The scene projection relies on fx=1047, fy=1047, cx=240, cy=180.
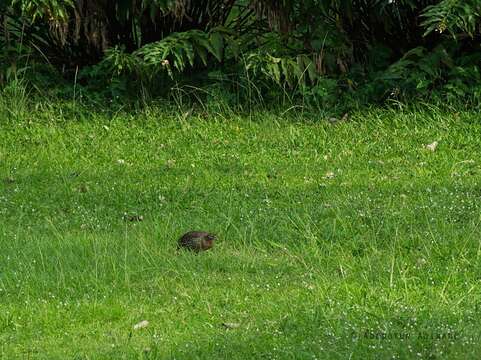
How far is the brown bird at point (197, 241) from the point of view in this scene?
19.0ft

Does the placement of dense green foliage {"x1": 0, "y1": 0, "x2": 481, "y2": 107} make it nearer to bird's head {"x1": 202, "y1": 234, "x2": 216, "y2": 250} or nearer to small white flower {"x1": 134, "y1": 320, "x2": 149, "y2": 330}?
bird's head {"x1": 202, "y1": 234, "x2": 216, "y2": 250}

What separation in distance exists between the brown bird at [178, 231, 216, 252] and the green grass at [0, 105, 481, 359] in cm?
8

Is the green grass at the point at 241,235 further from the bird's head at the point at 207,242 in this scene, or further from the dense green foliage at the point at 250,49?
the dense green foliage at the point at 250,49

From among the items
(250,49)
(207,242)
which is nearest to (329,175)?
(207,242)

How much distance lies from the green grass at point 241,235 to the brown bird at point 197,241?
0.25ft

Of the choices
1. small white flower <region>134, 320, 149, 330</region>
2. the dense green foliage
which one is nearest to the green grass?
small white flower <region>134, 320, 149, 330</region>

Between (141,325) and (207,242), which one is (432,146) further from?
(141,325)

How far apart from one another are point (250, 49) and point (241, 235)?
3758 millimetres

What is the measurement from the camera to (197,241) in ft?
19.1

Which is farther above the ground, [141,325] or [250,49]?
[250,49]

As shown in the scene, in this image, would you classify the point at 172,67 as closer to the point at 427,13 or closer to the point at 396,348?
the point at 427,13

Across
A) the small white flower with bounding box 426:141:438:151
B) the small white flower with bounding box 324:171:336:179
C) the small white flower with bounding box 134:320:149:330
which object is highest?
the small white flower with bounding box 134:320:149:330

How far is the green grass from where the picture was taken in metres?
4.55

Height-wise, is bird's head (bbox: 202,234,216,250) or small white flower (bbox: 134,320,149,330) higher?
small white flower (bbox: 134,320,149,330)
